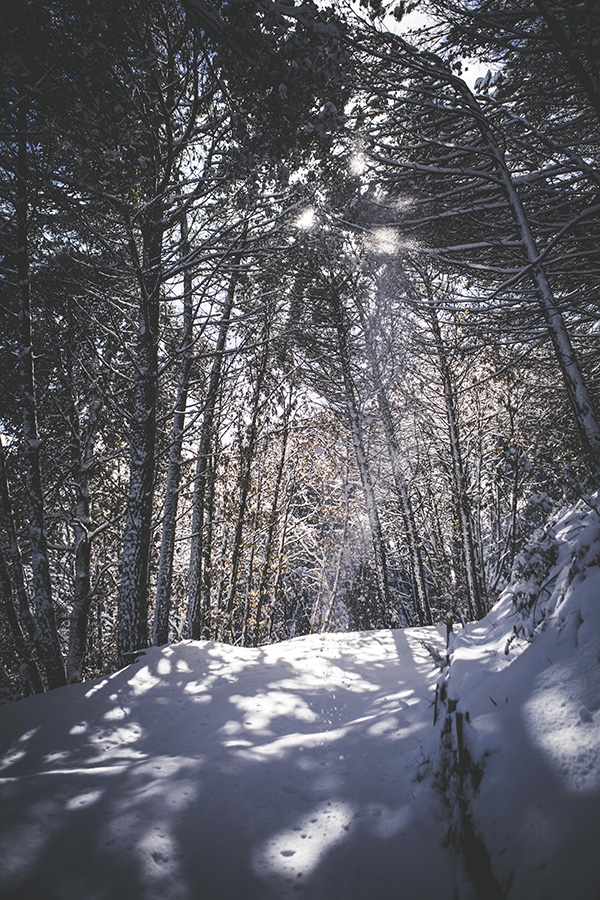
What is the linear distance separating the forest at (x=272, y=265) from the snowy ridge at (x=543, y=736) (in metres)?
1.61

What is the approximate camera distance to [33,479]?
3.92m

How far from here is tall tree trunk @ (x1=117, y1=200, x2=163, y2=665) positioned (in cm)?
467

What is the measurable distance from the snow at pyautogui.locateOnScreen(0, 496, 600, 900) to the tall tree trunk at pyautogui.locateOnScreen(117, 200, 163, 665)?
1.73 m

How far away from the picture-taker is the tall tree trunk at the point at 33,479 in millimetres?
3799

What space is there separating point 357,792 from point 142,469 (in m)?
4.15

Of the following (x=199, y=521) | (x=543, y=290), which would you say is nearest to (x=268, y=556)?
(x=199, y=521)

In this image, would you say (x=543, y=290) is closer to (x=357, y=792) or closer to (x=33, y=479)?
(x=357, y=792)

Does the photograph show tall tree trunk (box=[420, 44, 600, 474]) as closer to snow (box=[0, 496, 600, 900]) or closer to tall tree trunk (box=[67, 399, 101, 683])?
snow (box=[0, 496, 600, 900])

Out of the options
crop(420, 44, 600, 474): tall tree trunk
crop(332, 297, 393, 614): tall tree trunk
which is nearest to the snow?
crop(420, 44, 600, 474): tall tree trunk

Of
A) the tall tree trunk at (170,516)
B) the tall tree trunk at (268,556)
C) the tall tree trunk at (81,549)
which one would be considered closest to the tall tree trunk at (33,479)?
the tall tree trunk at (81,549)

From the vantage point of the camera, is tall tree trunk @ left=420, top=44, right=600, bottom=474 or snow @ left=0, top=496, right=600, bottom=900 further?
tall tree trunk @ left=420, top=44, right=600, bottom=474

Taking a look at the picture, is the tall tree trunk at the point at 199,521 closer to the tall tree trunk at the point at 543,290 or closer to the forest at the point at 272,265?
the forest at the point at 272,265

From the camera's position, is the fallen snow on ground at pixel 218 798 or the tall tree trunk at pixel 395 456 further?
the tall tree trunk at pixel 395 456

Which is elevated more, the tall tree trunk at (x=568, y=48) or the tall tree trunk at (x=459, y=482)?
the tall tree trunk at (x=568, y=48)
